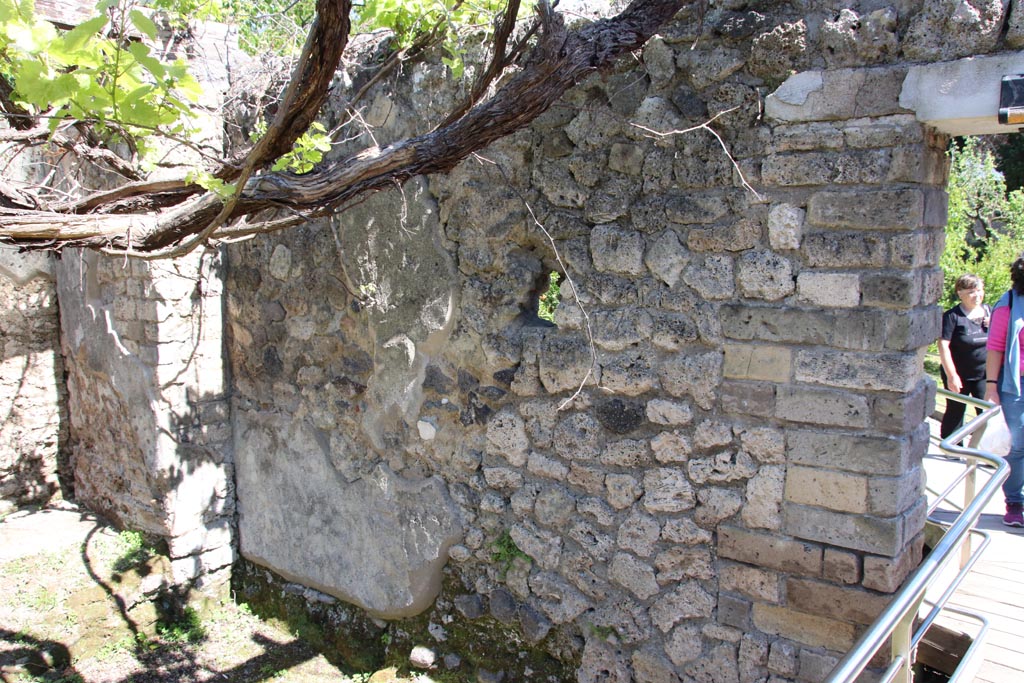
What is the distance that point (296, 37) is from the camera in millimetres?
3945

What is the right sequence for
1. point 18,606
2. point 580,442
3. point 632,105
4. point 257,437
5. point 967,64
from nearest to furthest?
point 967,64 < point 632,105 < point 580,442 < point 18,606 < point 257,437

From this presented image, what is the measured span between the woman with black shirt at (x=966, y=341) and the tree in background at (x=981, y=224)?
4.38 m

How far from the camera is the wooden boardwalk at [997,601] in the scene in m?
2.58

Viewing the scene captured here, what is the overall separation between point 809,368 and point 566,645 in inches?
57.5

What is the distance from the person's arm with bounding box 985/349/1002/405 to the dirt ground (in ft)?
9.98

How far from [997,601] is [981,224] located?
9996 mm

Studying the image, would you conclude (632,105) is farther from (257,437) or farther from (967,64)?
(257,437)

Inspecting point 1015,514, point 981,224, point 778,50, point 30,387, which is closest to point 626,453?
point 778,50

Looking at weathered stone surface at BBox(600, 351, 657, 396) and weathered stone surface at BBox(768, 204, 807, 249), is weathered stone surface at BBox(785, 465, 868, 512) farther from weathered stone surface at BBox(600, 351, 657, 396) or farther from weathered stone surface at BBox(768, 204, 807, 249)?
weathered stone surface at BBox(768, 204, 807, 249)

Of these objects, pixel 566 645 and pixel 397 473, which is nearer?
pixel 566 645

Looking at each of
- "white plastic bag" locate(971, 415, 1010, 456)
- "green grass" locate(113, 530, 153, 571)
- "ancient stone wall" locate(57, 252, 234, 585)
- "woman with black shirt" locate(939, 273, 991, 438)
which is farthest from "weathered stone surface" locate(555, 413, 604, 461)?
"woman with black shirt" locate(939, 273, 991, 438)

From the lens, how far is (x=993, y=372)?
373 cm

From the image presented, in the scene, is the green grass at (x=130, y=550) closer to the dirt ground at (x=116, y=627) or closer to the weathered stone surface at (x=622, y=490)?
the dirt ground at (x=116, y=627)

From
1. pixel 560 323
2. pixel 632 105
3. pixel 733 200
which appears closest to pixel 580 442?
pixel 560 323
